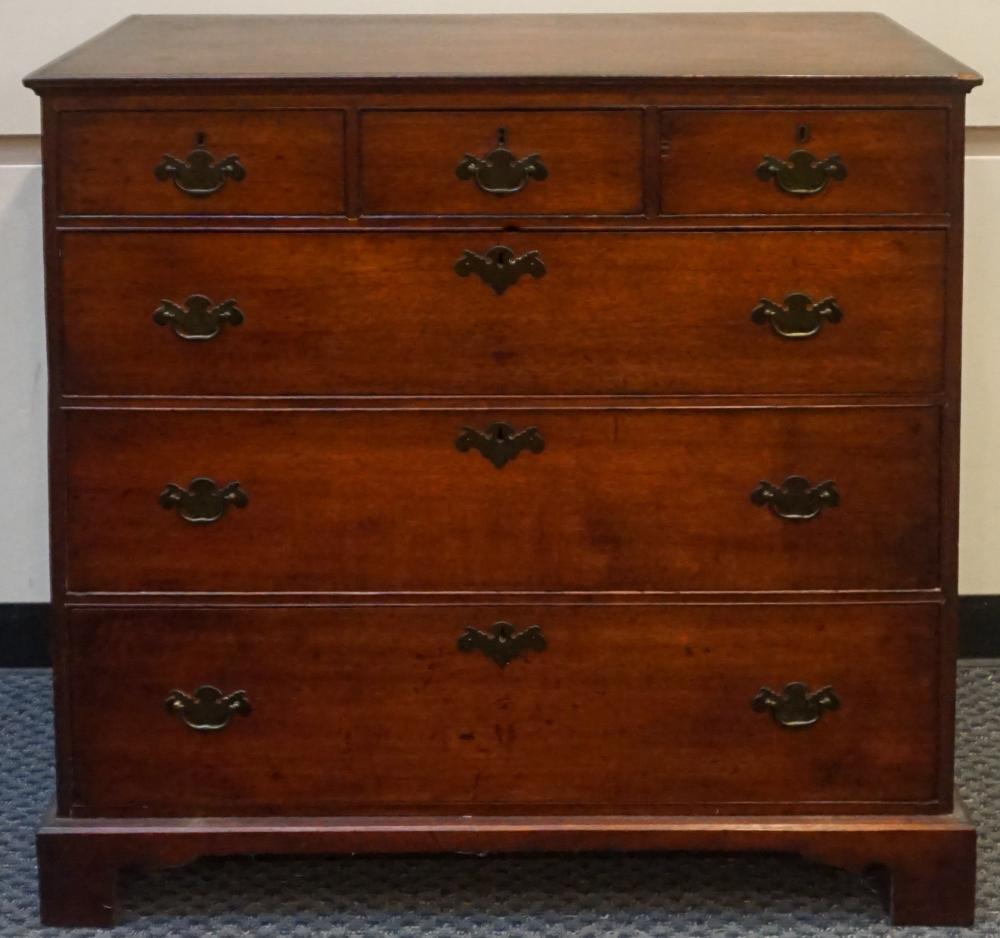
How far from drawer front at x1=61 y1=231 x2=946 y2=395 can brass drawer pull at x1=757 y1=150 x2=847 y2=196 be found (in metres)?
0.06

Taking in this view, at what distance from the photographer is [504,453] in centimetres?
234

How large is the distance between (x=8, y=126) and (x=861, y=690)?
1.58 meters

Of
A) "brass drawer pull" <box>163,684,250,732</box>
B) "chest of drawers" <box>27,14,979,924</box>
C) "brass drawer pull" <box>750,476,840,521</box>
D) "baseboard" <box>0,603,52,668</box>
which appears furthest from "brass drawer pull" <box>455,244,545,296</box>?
"baseboard" <box>0,603,52,668</box>

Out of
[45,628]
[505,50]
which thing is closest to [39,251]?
[45,628]

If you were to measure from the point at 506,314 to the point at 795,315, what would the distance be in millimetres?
343

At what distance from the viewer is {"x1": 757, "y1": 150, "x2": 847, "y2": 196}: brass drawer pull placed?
2264 mm

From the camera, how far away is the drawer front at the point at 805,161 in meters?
2.26

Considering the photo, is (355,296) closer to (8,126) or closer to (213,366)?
(213,366)

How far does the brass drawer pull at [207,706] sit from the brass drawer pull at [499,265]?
60 cm

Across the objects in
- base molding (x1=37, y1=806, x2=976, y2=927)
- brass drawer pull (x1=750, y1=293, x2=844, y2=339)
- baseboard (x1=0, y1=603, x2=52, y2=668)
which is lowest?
base molding (x1=37, y1=806, x2=976, y2=927)

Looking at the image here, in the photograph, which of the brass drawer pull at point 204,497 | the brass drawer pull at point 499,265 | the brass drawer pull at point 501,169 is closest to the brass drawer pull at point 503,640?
the brass drawer pull at point 204,497

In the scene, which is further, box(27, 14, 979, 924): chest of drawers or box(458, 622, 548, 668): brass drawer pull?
box(458, 622, 548, 668): brass drawer pull

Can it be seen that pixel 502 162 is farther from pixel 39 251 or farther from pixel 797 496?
pixel 39 251

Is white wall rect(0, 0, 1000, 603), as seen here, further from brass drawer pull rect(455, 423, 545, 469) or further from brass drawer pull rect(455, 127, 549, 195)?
brass drawer pull rect(455, 423, 545, 469)
